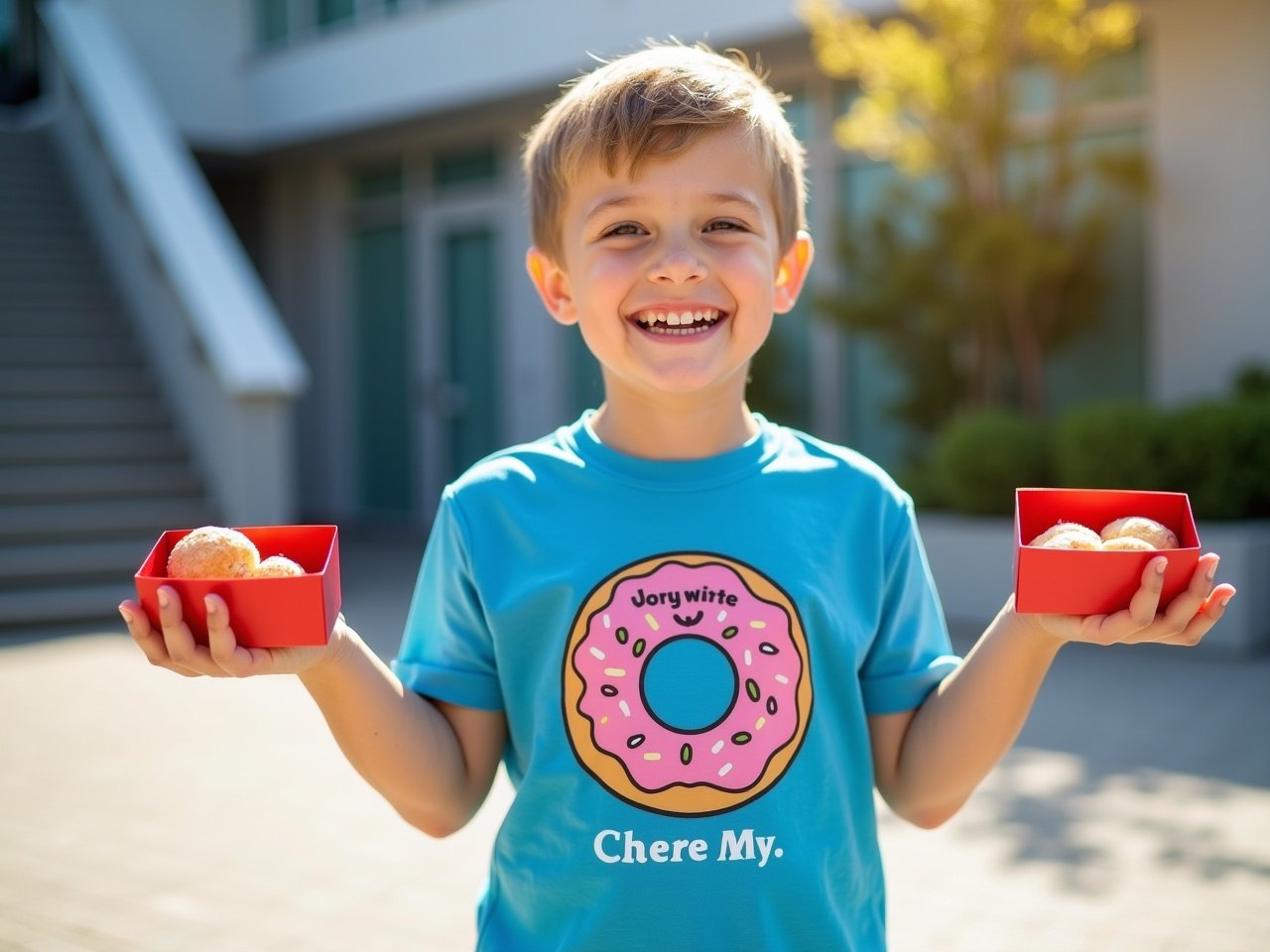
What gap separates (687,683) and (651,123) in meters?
0.72

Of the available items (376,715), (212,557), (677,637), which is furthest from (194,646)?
(677,637)

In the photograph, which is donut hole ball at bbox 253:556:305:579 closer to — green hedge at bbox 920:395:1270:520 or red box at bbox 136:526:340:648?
red box at bbox 136:526:340:648

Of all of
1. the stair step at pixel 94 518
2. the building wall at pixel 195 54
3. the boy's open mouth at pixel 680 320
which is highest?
the building wall at pixel 195 54

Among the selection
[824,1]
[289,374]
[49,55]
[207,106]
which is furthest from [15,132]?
[824,1]

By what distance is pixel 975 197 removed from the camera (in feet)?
27.1

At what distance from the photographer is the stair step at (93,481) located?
367 inches

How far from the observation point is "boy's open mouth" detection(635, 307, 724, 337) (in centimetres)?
170

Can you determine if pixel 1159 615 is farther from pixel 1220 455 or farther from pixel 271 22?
pixel 271 22

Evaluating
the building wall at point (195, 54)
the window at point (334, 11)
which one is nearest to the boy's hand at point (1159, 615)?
the window at point (334, 11)

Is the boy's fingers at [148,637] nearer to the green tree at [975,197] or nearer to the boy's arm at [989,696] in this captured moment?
the boy's arm at [989,696]

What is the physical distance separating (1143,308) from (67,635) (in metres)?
7.22

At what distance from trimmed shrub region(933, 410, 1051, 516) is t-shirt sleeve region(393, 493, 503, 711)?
6244 mm

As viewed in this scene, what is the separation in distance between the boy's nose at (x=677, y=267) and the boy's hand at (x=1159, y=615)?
0.63 m

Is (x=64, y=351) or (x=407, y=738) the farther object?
(x=64, y=351)
